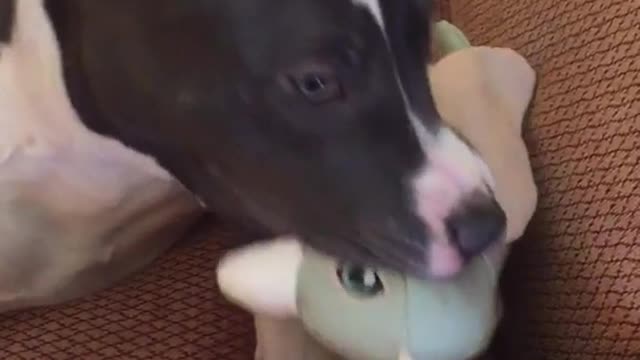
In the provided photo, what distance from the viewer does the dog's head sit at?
1022 mm

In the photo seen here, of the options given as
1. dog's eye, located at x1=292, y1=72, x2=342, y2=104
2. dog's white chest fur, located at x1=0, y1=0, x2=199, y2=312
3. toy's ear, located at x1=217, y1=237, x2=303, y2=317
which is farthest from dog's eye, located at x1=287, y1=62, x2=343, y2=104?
dog's white chest fur, located at x1=0, y1=0, x2=199, y2=312

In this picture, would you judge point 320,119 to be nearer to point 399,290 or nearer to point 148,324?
point 399,290

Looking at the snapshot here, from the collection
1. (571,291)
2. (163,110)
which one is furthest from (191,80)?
(571,291)

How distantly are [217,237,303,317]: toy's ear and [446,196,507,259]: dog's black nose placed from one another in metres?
0.12

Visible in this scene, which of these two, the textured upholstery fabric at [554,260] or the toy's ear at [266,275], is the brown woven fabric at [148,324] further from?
the toy's ear at [266,275]

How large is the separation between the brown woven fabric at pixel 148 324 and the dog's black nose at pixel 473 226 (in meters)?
0.31

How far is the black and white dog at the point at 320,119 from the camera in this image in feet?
3.35

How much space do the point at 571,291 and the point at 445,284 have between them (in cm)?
19

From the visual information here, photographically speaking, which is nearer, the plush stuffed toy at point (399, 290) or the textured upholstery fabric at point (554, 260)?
the plush stuffed toy at point (399, 290)

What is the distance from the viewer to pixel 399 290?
3.33ft

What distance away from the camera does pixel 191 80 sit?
1.07 m

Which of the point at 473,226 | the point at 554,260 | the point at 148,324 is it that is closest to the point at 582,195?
the point at 554,260

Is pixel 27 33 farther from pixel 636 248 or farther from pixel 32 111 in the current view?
pixel 636 248

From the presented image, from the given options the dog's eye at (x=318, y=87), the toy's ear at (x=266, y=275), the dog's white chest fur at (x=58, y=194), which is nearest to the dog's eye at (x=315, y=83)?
the dog's eye at (x=318, y=87)
